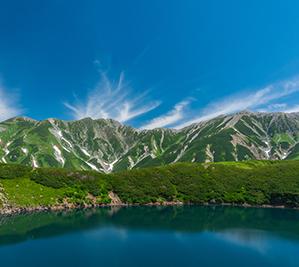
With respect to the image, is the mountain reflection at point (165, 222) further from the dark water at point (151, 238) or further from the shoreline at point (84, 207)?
the shoreline at point (84, 207)

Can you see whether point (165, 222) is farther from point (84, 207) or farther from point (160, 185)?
point (160, 185)

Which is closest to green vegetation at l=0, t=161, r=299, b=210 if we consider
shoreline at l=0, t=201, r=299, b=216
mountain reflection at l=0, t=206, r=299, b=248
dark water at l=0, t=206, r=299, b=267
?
shoreline at l=0, t=201, r=299, b=216

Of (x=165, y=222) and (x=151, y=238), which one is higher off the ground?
(x=165, y=222)

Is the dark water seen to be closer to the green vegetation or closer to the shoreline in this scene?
the shoreline

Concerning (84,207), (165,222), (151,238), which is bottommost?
(151,238)

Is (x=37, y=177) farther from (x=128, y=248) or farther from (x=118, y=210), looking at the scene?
(x=128, y=248)

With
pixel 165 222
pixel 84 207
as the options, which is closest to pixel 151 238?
pixel 165 222

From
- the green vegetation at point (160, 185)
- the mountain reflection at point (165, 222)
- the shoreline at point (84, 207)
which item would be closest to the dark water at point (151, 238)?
the mountain reflection at point (165, 222)
